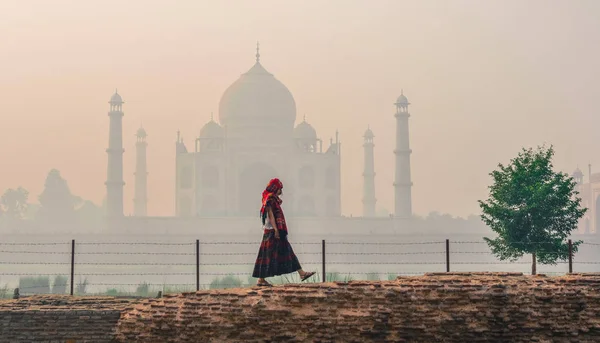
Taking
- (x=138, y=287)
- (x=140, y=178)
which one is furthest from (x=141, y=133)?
(x=138, y=287)

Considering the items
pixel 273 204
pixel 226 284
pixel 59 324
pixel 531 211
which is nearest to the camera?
pixel 273 204

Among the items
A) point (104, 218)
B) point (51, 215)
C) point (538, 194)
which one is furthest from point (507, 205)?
point (51, 215)

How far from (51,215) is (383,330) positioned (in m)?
60.8

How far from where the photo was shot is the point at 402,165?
50406 mm

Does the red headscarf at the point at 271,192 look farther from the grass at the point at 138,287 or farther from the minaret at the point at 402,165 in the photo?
the minaret at the point at 402,165

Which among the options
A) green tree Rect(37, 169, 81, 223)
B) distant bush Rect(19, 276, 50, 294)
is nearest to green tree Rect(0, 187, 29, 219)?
green tree Rect(37, 169, 81, 223)

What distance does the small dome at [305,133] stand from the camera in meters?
56.5

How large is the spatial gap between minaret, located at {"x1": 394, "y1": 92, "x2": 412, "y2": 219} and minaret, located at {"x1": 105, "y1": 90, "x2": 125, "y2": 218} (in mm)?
12512

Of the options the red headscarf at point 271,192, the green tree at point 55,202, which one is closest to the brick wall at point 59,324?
the red headscarf at point 271,192

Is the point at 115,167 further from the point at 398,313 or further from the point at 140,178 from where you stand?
the point at 398,313

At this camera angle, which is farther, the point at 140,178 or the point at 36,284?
the point at 140,178

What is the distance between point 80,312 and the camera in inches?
324

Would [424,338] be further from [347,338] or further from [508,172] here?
[508,172]

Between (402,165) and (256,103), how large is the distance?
7.93 meters
